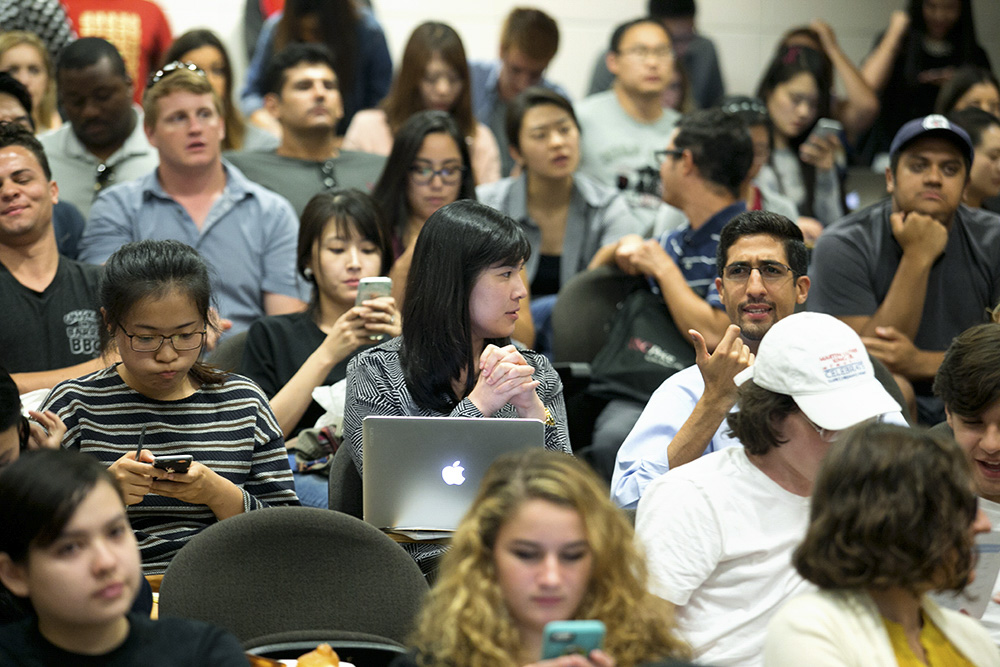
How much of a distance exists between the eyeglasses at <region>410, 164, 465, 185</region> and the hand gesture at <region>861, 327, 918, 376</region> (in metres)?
1.50

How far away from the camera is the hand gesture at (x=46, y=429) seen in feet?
7.36

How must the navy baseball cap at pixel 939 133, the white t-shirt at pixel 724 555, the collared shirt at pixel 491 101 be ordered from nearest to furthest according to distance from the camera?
1. the white t-shirt at pixel 724 555
2. the navy baseball cap at pixel 939 133
3. the collared shirt at pixel 491 101

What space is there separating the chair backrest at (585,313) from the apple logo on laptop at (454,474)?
1.61 m

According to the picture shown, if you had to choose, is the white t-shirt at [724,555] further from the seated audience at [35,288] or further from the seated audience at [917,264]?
the seated audience at [35,288]

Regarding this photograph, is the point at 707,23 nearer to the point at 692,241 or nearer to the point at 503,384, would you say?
the point at 692,241

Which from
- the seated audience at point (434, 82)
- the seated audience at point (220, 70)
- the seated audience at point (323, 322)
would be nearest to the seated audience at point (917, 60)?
the seated audience at point (434, 82)

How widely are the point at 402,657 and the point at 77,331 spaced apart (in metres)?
1.91

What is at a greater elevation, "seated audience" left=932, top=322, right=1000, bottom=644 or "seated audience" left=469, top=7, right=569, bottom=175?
"seated audience" left=469, top=7, right=569, bottom=175

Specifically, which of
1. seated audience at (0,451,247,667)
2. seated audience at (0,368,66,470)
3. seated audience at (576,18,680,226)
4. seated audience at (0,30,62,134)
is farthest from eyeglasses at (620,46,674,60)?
seated audience at (0,451,247,667)

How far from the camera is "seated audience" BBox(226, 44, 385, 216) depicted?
4.45 metres

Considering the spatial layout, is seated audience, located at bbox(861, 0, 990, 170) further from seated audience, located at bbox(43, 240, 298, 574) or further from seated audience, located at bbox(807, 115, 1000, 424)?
seated audience, located at bbox(43, 240, 298, 574)

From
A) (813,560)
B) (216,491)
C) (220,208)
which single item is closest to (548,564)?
(813,560)

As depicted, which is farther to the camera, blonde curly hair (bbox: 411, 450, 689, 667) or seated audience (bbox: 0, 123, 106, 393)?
seated audience (bbox: 0, 123, 106, 393)

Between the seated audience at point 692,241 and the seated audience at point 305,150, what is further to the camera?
the seated audience at point 305,150
